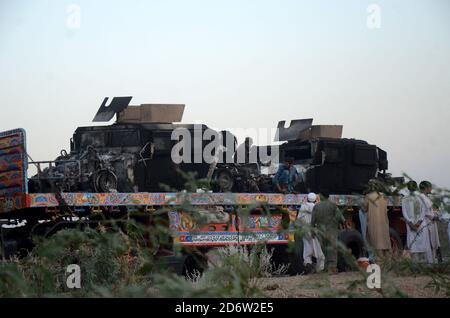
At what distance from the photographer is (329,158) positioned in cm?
2022

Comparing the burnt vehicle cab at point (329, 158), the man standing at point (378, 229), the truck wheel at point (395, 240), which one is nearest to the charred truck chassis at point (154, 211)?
the man standing at point (378, 229)

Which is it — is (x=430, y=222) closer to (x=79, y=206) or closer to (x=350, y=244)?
(x=350, y=244)

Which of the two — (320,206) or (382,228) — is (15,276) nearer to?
(320,206)

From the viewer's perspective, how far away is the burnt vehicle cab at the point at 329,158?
2005 cm

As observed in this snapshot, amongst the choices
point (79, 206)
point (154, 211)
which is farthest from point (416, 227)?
point (79, 206)

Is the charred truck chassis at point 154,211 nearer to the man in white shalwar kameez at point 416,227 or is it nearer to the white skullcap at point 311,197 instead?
the man in white shalwar kameez at point 416,227

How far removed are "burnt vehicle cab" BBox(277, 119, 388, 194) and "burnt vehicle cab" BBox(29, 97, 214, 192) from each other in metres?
2.90

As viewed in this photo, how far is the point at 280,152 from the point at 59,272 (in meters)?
10.8

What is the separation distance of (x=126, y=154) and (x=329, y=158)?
517 centimetres

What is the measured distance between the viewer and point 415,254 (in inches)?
612

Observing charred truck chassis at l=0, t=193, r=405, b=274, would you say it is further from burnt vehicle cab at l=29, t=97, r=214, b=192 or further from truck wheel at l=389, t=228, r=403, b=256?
truck wheel at l=389, t=228, r=403, b=256

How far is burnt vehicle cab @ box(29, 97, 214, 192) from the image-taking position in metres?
16.3

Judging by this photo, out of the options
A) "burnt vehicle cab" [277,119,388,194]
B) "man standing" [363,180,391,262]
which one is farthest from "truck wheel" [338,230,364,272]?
"burnt vehicle cab" [277,119,388,194]

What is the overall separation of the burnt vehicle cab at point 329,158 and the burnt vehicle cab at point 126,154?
2.90 meters
